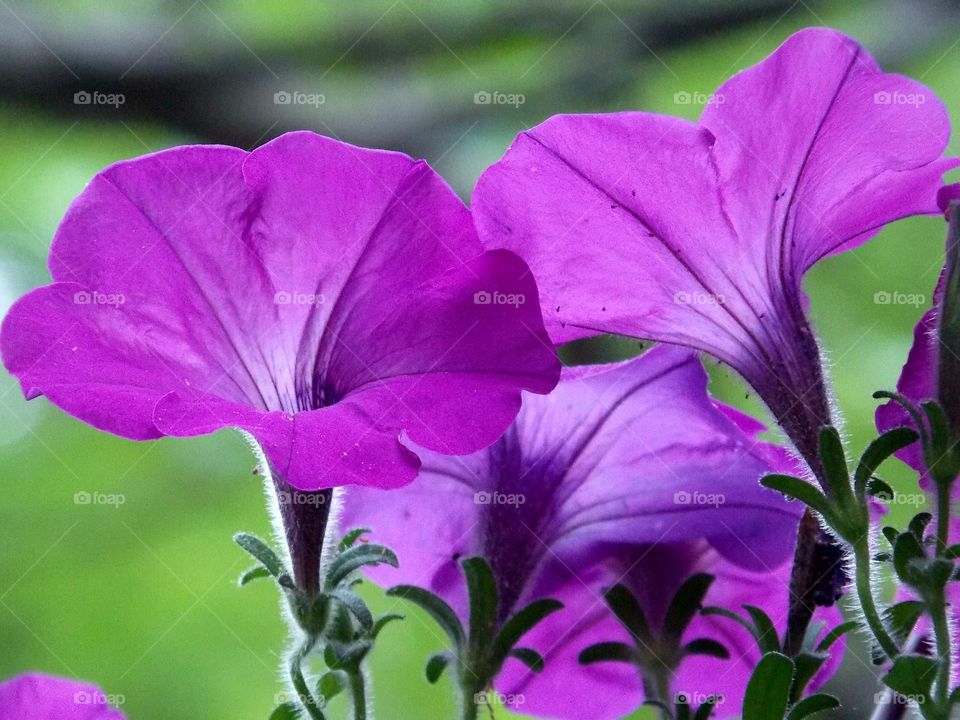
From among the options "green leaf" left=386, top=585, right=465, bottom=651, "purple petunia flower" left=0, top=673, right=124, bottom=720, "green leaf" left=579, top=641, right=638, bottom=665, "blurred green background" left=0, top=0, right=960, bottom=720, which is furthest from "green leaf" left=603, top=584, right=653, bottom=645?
"blurred green background" left=0, top=0, right=960, bottom=720

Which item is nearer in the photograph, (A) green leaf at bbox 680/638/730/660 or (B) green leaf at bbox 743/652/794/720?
(B) green leaf at bbox 743/652/794/720

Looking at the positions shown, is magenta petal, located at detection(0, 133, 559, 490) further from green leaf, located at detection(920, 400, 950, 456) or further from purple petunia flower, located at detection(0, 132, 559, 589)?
green leaf, located at detection(920, 400, 950, 456)

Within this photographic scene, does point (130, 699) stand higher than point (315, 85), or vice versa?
point (315, 85)

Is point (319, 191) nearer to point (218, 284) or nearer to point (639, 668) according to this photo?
point (218, 284)

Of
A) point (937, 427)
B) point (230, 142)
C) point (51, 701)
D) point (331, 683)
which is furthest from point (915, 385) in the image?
point (230, 142)

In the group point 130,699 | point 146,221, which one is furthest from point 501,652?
point 130,699

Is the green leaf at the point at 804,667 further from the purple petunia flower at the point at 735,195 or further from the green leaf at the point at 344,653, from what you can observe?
the green leaf at the point at 344,653
